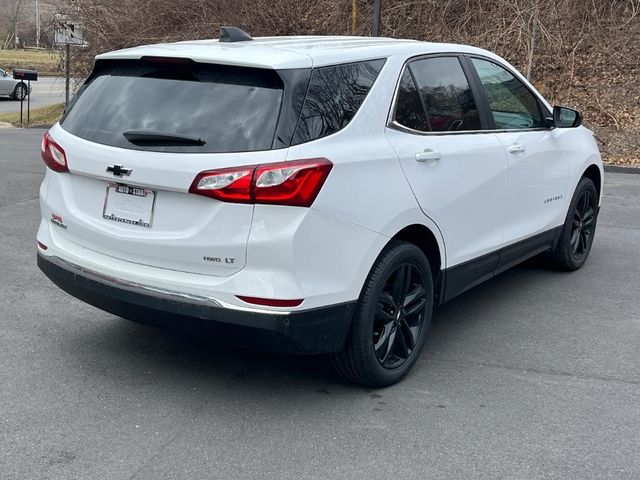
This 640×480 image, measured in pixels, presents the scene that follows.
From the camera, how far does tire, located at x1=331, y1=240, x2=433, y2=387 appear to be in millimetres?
3752

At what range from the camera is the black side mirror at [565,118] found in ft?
18.7

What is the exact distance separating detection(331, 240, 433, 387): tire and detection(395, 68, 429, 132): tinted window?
2.21 feet

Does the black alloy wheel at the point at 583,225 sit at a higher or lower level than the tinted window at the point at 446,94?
lower

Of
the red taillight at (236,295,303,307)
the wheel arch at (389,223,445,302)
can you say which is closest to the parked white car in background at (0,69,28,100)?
the wheel arch at (389,223,445,302)

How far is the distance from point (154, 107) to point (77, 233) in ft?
2.56

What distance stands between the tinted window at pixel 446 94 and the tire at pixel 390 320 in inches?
33.7

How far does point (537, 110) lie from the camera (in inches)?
222

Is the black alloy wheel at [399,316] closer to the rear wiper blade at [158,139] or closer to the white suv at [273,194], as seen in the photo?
the white suv at [273,194]

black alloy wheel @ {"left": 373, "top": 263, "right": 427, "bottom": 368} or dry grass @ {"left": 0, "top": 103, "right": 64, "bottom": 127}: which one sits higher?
black alloy wheel @ {"left": 373, "top": 263, "right": 427, "bottom": 368}

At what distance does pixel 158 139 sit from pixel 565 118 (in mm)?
3518

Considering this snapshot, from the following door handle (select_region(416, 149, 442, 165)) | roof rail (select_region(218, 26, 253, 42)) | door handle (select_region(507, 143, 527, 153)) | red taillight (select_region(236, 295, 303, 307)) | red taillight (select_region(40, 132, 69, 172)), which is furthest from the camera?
door handle (select_region(507, 143, 527, 153))

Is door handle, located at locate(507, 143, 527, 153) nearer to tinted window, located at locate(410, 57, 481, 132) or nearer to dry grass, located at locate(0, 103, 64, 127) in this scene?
tinted window, located at locate(410, 57, 481, 132)

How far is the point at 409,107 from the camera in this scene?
4164 mm

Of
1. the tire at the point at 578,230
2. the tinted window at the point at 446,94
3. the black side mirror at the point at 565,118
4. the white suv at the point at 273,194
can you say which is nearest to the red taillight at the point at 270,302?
the white suv at the point at 273,194
